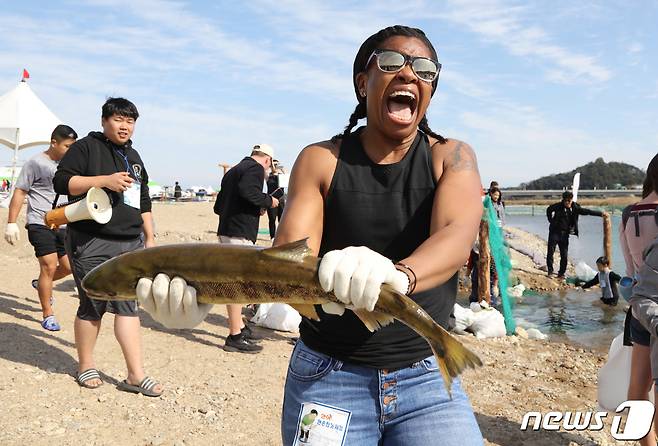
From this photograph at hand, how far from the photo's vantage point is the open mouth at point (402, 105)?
238 cm

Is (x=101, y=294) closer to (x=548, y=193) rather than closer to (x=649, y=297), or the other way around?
(x=649, y=297)

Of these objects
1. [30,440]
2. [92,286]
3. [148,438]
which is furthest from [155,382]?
[92,286]

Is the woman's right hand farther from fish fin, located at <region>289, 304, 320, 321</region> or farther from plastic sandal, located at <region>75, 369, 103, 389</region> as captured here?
fish fin, located at <region>289, 304, 320, 321</region>

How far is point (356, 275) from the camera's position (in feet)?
6.06

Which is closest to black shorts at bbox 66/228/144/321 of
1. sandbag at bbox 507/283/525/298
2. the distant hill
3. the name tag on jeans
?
the name tag on jeans

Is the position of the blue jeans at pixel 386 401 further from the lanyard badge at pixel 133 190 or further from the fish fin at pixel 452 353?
the lanyard badge at pixel 133 190

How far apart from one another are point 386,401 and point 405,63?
1.45 m

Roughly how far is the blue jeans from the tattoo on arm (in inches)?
33.5

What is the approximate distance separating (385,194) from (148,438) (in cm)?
336

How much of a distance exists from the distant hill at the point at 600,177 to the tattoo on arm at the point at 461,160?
154 m

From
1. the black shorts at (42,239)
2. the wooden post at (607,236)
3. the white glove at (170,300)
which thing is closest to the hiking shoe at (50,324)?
the black shorts at (42,239)

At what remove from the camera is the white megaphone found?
488 centimetres

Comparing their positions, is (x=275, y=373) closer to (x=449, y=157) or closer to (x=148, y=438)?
(x=148, y=438)

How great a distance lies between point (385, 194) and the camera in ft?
7.75
